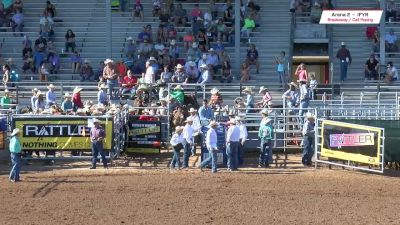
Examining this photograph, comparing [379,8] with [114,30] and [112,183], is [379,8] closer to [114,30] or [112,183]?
[114,30]

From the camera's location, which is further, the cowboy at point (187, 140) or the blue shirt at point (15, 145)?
the cowboy at point (187, 140)

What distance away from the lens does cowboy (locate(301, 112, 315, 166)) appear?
91.2 feet

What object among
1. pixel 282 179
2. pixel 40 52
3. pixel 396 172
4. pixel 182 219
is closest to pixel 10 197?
pixel 182 219

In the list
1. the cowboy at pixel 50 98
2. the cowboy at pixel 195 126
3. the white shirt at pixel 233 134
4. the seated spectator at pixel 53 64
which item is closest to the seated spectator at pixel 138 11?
the seated spectator at pixel 53 64

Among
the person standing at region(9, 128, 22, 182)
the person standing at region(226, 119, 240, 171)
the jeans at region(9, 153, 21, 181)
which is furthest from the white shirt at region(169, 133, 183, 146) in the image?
the jeans at region(9, 153, 21, 181)

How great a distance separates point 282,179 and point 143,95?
277 inches

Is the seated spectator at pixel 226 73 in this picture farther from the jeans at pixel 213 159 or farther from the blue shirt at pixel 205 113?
the jeans at pixel 213 159

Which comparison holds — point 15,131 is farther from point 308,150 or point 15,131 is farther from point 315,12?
point 315,12

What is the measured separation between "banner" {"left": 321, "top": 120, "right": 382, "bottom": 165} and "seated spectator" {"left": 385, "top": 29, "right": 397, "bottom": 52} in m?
11.4

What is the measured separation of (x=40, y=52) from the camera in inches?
1464

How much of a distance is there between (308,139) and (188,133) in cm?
334

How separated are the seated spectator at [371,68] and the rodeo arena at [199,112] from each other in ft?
0.26

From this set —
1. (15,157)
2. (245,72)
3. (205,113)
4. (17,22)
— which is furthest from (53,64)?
(15,157)

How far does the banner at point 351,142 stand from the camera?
2714cm
